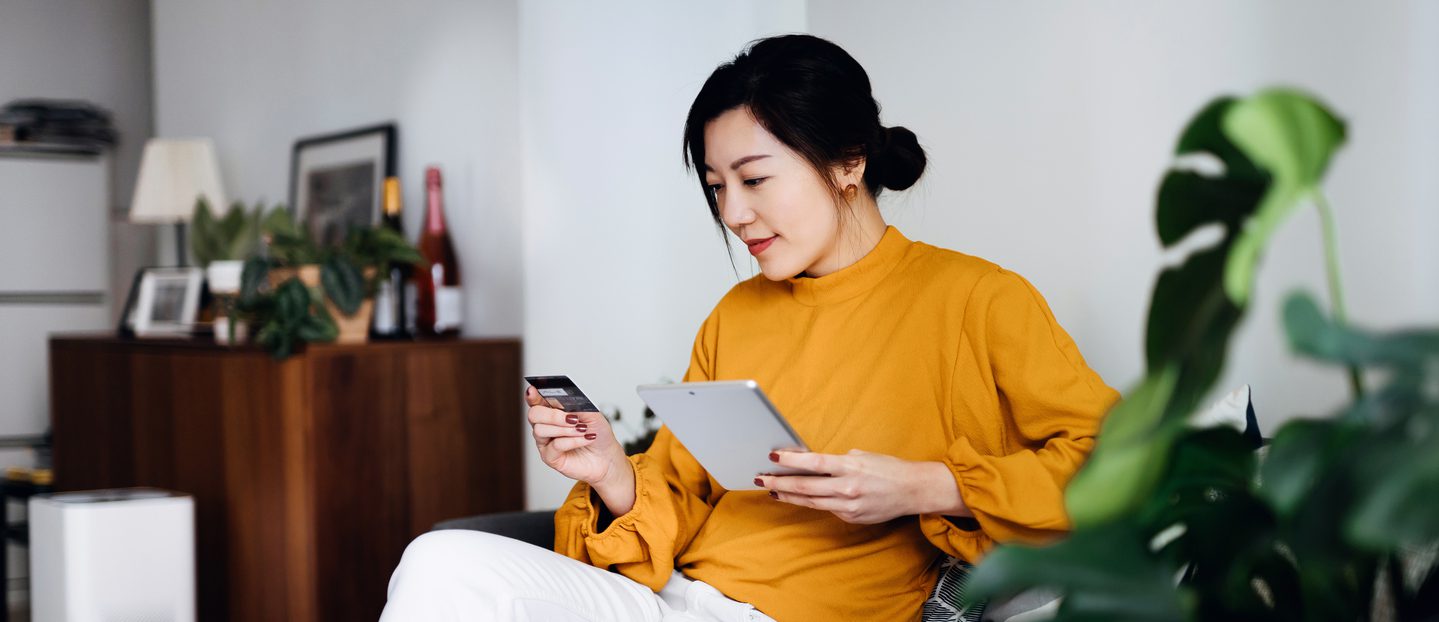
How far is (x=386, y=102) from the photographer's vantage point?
146 inches

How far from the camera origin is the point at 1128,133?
5.80 ft

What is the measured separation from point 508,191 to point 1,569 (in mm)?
2084

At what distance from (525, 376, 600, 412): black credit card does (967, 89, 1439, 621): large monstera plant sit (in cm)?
83

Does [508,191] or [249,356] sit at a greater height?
[508,191]

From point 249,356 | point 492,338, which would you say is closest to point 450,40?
point 492,338

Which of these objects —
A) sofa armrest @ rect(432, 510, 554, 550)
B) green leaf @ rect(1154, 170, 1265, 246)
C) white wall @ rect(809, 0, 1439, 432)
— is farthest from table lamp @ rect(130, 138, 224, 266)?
green leaf @ rect(1154, 170, 1265, 246)

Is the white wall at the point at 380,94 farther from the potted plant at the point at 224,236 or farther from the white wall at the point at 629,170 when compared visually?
the white wall at the point at 629,170

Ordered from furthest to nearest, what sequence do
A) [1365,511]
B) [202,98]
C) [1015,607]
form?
[202,98] < [1015,607] < [1365,511]

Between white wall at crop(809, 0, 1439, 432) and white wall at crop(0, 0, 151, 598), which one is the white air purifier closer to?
white wall at crop(809, 0, 1439, 432)

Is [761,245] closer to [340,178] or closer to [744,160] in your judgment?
[744,160]

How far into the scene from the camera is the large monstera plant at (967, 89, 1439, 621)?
0.61 m

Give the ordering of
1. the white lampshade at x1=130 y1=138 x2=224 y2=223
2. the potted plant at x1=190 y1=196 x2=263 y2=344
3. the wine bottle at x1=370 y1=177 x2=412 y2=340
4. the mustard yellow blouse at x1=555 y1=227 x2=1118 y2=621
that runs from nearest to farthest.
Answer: the mustard yellow blouse at x1=555 y1=227 x2=1118 y2=621
the wine bottle at x1=370 y1=177 x2=412 y2=340
the potted plant at x1=190 y1=196 x2=263 y2=344
the white lampshade at x1=130 y1=138 x2=224 y2=223

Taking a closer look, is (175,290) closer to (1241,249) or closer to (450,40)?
(450,40)

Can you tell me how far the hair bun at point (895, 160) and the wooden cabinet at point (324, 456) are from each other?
1.60m
